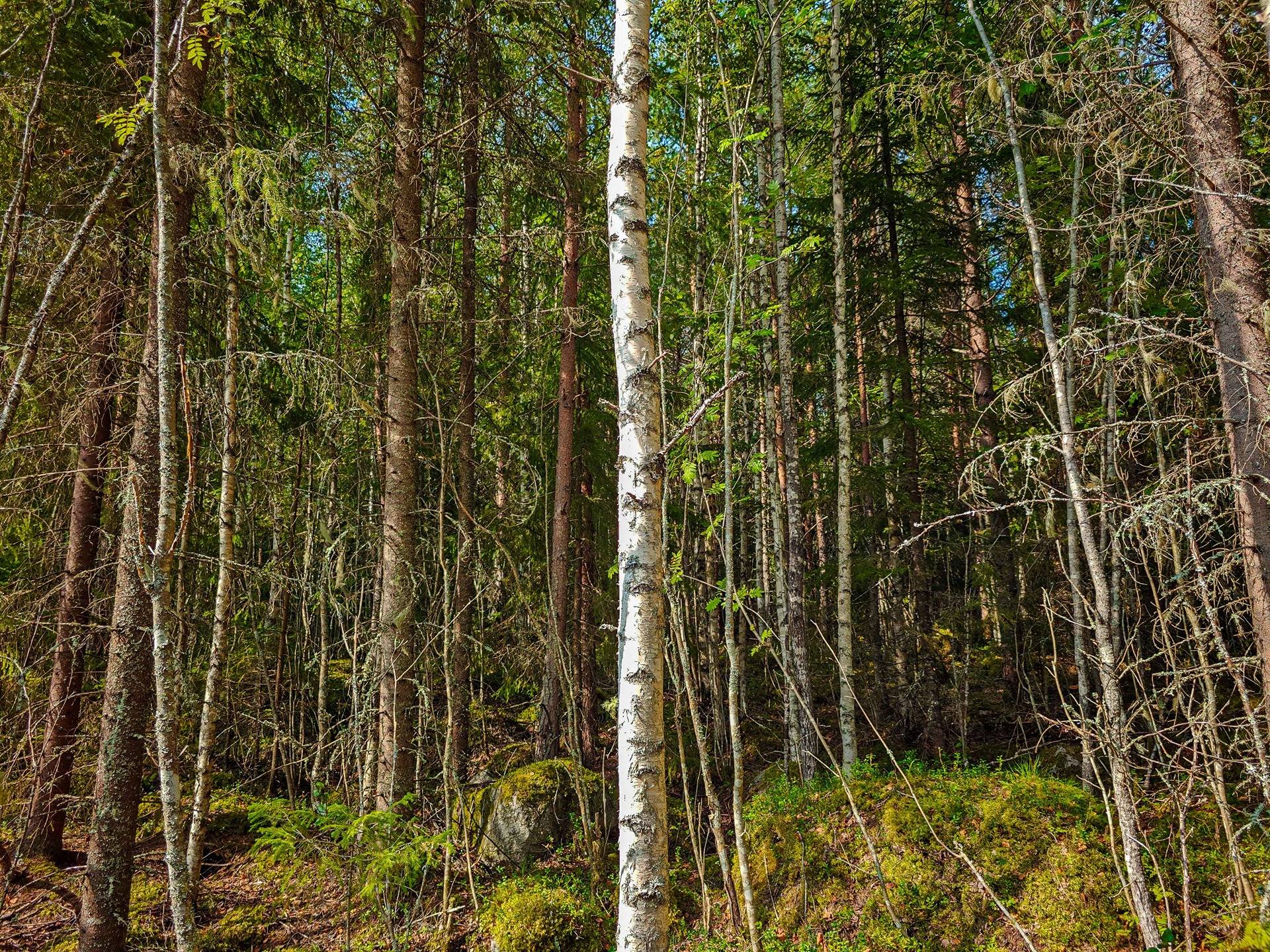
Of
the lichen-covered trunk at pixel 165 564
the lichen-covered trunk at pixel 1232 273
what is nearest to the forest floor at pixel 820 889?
the lichen-covered trunk at pixel 165 564

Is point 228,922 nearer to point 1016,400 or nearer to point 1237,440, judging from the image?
point 1016,400

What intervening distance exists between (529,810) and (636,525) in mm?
4858

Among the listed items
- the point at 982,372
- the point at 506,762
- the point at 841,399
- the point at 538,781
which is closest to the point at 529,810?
the point at 538,781

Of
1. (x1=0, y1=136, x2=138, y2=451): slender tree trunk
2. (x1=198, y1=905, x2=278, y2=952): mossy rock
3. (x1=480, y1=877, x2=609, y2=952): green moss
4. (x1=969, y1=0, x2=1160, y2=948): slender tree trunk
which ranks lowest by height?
(x1=198, y1=905, x2=278, y2=952): mossy rock

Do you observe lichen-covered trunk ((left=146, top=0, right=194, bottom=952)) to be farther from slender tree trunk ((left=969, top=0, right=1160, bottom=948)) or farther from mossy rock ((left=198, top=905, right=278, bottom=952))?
slender tree trunk ((left=969, top=0, right=1160, bottom=948))

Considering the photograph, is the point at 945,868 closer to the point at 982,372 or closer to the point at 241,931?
the point at 241,931

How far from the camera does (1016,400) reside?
14.5 ft

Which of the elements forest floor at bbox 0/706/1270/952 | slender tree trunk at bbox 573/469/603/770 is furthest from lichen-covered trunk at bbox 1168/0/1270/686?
slender tree trunk at bbox 573/469/603/770

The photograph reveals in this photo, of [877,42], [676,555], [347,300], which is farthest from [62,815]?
[877,42]

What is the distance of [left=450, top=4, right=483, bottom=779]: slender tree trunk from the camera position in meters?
6.30

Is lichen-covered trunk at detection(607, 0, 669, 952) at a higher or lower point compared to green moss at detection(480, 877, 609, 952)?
higher

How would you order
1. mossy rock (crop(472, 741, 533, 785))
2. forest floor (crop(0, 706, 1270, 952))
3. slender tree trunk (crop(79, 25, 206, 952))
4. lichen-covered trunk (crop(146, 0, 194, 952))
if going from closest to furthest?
lichen-covered trunk (crop(146, 0, 194, 952))
forest floor (crop(0, 706, 1270, 952))
slender tree trunk (crop(79, 25, 206, 952))
mossy rock (crop(472, 741, 533, 785))

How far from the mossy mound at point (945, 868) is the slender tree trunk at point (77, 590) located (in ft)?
19.3

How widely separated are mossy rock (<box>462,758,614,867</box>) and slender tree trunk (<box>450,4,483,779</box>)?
52 cm
